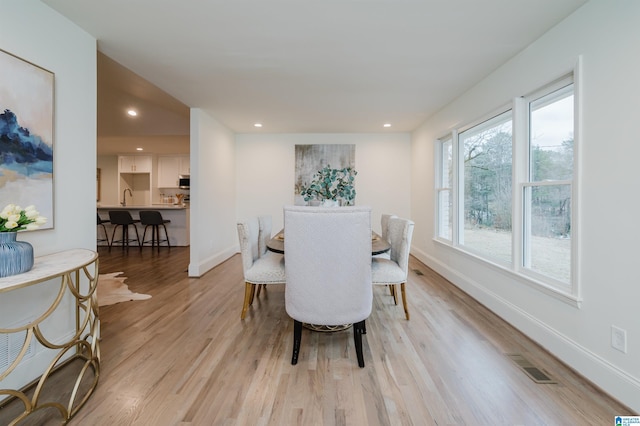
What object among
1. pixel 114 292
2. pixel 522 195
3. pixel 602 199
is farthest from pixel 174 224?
pixel 602 199

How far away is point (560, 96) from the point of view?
2121mm

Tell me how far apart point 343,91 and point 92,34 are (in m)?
2.34

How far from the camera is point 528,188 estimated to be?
2410 mm

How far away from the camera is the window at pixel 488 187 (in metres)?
2.77

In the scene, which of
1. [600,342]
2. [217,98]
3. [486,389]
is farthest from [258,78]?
[600,342]

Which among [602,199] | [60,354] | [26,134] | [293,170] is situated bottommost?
[60,354]

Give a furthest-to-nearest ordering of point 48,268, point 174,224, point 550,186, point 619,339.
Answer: point 174,224 → point 550,186 → point 619,339 → point 48,268

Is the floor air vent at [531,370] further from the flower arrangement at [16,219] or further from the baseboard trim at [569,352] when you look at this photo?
the flower arrangement at [16,219]

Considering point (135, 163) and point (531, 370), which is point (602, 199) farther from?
point (135, 163)

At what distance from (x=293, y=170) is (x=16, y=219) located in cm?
439

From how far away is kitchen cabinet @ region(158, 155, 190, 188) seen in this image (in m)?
8.01

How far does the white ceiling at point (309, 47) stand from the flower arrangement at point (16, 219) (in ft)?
4.77

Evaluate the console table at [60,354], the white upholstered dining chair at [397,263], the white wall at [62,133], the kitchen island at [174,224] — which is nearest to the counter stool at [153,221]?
the kitchen island at [174,224]

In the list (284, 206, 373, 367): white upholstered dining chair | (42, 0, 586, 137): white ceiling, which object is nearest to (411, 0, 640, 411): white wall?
(42, 0, 586, 137): white ceiling
